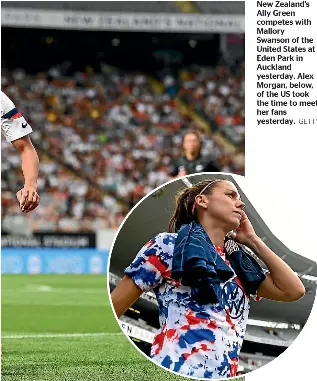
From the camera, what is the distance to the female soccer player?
13.3ft

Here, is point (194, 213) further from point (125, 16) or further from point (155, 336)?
point (125, 16)

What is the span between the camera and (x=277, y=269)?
4129 mm

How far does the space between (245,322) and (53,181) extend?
58.1 ft

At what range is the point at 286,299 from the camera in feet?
13.7

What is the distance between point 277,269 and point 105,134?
19.3 metres

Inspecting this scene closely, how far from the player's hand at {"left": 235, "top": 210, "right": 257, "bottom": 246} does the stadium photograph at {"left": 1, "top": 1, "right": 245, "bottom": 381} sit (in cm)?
1044

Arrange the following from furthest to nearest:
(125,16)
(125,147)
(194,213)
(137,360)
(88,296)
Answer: (125,147)
(125,16)
(88,296)
(137,360)
(194,213)

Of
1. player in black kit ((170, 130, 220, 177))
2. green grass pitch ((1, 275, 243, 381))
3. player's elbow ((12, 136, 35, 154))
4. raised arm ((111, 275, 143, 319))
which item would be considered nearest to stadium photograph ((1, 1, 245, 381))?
green grass pitch ((1, 275, 243, 381))

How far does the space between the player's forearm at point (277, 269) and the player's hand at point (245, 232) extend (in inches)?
0.7

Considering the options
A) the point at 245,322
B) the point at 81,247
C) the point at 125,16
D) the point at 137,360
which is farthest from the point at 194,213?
the point at 125,16

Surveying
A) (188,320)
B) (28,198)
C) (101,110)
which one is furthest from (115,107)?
(188,320)

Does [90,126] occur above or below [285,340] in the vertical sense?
above

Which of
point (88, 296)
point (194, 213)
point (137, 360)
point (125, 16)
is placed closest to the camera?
point (194, 213)

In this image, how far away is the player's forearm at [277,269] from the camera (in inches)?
162
